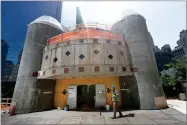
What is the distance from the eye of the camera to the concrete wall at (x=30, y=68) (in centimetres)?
1287

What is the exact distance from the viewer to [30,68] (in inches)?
548

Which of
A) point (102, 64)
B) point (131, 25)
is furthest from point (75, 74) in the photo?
point (131, 25)

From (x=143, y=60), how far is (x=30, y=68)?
12682 millimetres

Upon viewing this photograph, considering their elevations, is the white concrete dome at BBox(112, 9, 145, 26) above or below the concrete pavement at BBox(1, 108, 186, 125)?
above

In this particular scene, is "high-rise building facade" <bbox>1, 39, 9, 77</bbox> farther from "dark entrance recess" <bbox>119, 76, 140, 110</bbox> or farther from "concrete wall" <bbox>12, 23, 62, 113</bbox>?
"dark entrance recess" <bbox>119, 76, 140, 110</bbox>

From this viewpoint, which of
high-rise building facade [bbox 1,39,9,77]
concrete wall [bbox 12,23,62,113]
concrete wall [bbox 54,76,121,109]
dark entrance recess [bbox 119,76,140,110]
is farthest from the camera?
high-rise building facade [bbox 1,39,9,77]

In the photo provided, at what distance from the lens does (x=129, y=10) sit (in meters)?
16.3

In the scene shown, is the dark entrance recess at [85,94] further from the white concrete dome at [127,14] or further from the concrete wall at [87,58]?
the white concrete dome at [127,14]

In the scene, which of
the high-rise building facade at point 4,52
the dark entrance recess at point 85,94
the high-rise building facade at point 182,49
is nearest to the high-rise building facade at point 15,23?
the high-rise building facade at point 4,52

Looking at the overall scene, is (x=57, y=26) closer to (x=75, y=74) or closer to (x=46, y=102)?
(x=75, y=74)

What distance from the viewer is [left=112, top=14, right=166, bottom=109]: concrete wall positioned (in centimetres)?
1233

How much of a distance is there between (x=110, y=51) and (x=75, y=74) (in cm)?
435

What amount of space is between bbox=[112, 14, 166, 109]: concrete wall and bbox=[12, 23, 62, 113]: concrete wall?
10047 millimetres

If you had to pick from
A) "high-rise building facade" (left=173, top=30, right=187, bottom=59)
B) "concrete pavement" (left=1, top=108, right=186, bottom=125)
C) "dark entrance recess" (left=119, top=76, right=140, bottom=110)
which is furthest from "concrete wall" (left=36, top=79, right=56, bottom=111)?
"high-rise building facade" (left=173, top=30, right=187, bottom=59)
